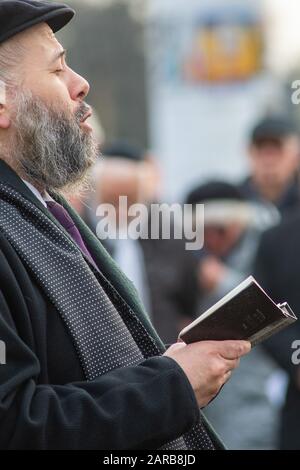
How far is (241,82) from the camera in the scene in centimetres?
1773

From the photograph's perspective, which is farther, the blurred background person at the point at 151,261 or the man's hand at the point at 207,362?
the blurred background person at the point at 151,261

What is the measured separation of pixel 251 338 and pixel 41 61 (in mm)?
839

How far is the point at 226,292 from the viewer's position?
19.9 ft

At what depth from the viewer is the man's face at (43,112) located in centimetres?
283

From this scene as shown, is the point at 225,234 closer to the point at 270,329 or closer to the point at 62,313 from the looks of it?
the point at 270,329

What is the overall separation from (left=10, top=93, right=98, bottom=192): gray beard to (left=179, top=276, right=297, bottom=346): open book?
530 mm

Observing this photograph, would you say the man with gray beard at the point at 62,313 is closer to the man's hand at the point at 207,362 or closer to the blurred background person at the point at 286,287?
the man's hand at the point at 207,362

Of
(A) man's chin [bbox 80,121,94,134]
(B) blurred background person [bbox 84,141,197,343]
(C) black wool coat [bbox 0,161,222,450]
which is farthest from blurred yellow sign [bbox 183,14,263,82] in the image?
(C) black wool coat [bbox 0,161,222,450]

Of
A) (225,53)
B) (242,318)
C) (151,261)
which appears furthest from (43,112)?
(225,53)

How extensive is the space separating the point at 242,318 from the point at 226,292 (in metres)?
3.44

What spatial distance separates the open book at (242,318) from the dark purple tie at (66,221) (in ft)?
1.25

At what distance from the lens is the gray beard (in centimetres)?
283

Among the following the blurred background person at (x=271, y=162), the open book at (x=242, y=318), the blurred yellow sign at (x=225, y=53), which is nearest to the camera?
the open book at (x=242, y=318)

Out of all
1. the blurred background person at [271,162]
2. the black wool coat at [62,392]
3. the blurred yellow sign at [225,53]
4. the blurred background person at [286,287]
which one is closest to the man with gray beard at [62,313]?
the black wool coat at [62,392]
